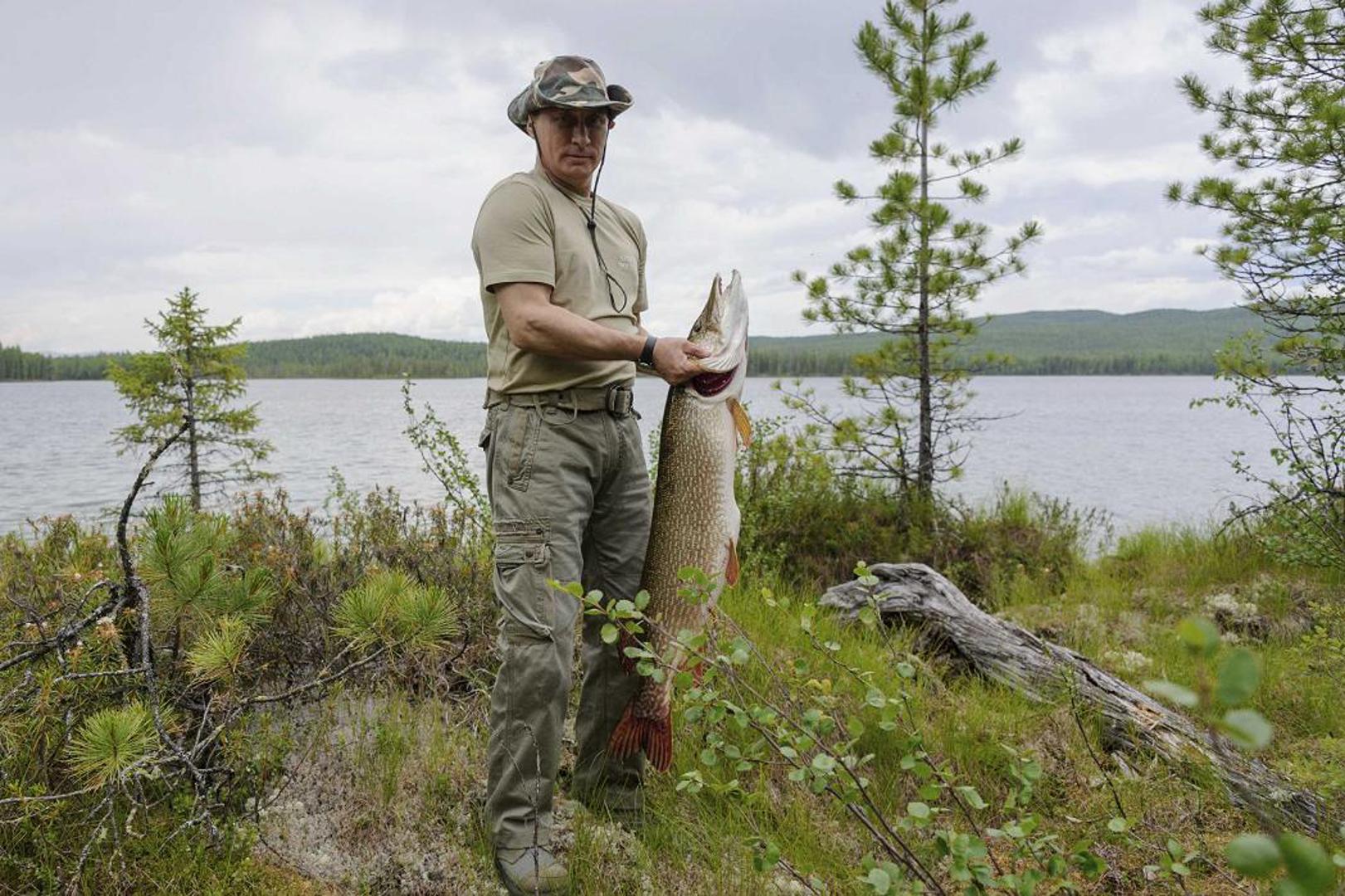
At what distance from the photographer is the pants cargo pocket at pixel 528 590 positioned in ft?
11.1

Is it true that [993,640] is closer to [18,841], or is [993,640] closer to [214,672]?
[214,672]

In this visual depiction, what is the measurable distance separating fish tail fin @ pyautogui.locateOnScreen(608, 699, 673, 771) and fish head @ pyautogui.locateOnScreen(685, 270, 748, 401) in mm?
1325

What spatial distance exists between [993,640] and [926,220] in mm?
4967

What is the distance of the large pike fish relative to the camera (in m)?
3.61

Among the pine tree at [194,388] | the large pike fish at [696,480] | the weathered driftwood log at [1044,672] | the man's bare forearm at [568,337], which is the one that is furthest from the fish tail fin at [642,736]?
the pine tree at [194,388]

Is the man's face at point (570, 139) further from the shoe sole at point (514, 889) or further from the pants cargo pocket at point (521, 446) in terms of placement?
the shoe sole at point (514, 889)

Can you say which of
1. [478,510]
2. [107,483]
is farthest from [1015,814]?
[107,483]

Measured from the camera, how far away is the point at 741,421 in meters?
3.73

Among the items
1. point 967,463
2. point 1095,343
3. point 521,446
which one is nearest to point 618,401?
point 521,446

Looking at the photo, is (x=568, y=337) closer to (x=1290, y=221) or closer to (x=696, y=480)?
(x=696, y=480)

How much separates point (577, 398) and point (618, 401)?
0.20 metres

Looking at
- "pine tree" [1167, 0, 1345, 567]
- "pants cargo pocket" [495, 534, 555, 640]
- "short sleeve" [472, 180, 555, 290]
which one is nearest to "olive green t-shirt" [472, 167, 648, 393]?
"short sleeve" [472, 180, 555, 290]

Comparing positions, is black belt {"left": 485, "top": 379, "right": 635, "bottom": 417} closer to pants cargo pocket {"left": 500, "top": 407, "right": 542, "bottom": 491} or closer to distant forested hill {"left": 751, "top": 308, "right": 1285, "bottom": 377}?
pants cargo pocket {"left": 500, "top": 407, "right": 542, "bottom": 491}

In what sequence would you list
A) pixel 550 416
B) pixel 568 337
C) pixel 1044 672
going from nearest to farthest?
pixel 568 337, pixel 550 416, pixel 1044 672
